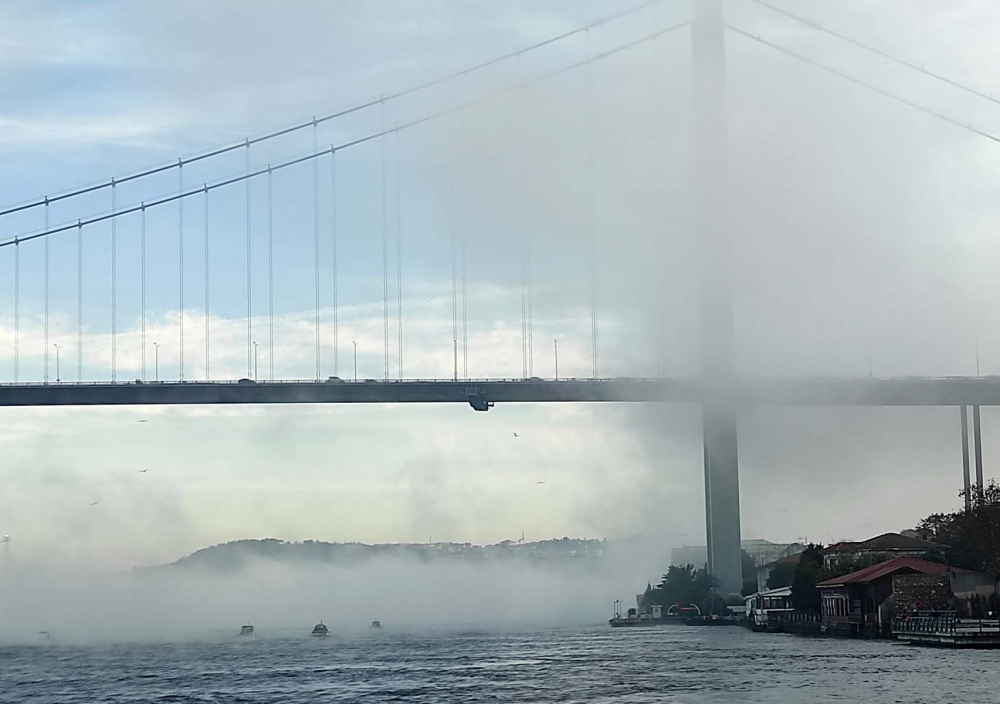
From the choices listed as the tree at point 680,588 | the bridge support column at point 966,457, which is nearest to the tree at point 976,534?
the bridge support column at point 966,457

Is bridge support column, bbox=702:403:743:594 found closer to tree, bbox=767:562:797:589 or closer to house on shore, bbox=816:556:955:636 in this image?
house on shore, bbox=816:556:955:636

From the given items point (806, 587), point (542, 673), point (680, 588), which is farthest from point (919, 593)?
point (680, 588)

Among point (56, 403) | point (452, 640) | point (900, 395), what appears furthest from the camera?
point (452, 640)

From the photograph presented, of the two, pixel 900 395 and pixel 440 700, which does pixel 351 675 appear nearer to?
pixel 440 700

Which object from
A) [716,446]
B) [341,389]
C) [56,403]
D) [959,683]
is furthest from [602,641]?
[959,683]

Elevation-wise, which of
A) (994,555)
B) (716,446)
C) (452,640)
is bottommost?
(452,640)

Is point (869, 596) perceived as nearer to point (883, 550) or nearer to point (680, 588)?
point (883, 550)

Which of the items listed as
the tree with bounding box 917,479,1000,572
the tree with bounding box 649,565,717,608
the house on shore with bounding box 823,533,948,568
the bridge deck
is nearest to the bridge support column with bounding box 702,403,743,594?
the bridge deck
